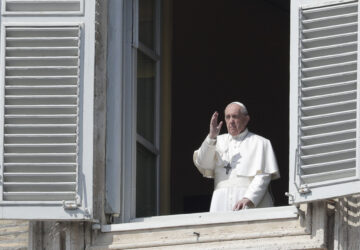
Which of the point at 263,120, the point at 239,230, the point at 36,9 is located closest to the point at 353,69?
the point at 239,230

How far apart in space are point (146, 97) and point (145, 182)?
476 mm

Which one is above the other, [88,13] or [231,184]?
[88,13]

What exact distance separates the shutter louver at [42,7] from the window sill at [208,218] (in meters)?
1.14

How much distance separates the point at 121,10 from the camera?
37.0ft

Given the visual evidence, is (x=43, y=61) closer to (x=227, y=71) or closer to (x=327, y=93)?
(x=327, y=93)

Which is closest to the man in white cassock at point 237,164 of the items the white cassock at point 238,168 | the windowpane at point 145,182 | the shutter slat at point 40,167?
the white cassock at point 238,168

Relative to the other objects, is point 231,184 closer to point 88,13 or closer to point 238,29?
point 88,13

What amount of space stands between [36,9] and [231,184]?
1.43m

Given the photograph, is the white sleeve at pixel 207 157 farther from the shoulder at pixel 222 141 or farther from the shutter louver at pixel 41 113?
the shutter louver at pixel 41 113

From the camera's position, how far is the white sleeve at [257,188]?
36.7 feet

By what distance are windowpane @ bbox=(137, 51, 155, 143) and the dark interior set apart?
8.88ft

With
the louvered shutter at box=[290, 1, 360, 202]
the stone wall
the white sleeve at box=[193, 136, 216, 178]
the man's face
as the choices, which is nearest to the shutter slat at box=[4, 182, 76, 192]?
the stone wall

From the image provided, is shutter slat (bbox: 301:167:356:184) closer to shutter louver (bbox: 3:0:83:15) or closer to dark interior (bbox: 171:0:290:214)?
shutter louver (bbox: 3:0:83:15)

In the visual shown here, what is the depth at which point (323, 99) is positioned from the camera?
10477mm
